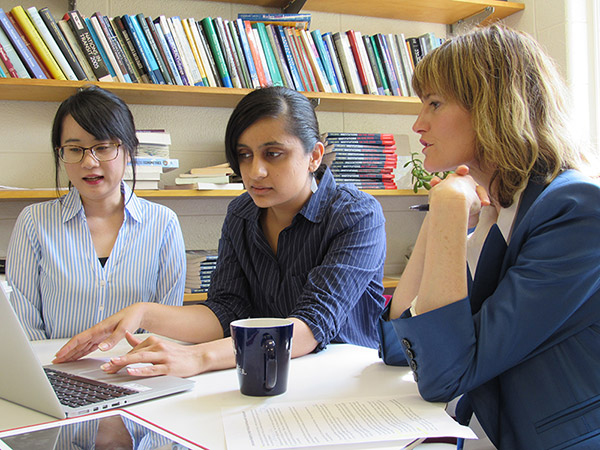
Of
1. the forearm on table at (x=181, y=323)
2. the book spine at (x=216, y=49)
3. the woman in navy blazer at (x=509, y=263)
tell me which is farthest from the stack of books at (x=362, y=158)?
the woman in navy blazer at (x=509, y=263)

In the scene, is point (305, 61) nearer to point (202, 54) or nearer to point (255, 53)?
point (255, 53)

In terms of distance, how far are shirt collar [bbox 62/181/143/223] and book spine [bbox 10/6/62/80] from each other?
605mm

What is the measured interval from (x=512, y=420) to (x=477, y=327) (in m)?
0.14

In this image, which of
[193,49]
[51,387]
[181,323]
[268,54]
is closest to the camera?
[51,387]

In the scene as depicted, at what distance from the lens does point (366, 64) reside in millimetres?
2592

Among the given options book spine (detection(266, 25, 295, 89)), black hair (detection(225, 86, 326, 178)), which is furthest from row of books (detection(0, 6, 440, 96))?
black hair (detection(225, 86, 326, 178))

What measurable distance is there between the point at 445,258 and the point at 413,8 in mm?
2197

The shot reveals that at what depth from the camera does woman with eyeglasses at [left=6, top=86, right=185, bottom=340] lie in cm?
169

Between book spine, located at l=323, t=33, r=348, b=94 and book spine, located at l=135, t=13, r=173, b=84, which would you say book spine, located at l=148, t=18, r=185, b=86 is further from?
book spine, located at l=323, t=33, r=348, b=94

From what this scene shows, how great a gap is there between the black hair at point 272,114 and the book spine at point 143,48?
3.26ft

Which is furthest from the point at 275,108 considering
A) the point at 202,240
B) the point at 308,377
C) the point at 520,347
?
the point at 202,240

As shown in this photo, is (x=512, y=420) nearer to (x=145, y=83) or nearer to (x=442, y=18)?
(x=145, y=83)

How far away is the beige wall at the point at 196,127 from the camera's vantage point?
239 centimetres

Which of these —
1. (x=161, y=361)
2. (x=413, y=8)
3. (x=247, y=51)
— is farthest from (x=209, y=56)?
(x=161, y=361)
